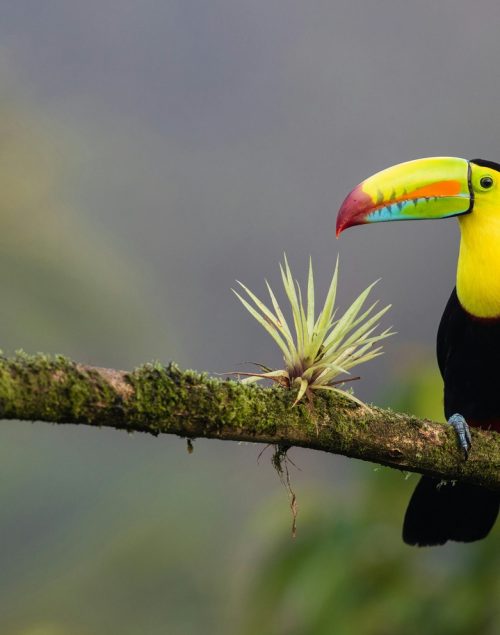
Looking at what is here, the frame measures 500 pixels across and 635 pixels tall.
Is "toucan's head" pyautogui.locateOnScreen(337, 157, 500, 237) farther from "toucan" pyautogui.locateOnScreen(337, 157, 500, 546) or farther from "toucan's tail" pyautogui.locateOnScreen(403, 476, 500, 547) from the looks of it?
"toucan's tail" pyautogui.locateOnScreen(403, 476, 500, 547)

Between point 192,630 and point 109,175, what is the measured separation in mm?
16489

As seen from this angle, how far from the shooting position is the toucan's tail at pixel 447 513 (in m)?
3.46

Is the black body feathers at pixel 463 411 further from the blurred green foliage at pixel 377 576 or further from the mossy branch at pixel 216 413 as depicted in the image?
the mossy branch at pixel 216 413

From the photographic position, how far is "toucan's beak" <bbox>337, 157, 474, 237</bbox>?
3562mm

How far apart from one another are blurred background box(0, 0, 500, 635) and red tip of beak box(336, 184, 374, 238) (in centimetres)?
→ 49

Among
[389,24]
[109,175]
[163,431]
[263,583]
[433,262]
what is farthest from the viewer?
[389,24]

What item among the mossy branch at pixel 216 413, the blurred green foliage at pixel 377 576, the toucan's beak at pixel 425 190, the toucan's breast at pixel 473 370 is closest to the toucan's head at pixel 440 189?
the toucan's beak at pixel 425 190

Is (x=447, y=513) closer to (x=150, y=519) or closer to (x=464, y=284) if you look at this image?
(x=464, y=284)

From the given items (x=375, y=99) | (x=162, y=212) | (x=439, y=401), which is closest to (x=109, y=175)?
(x=162, y=212)

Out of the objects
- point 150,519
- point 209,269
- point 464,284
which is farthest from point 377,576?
point 209,269

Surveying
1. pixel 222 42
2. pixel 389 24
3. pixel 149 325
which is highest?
pixel 389 24

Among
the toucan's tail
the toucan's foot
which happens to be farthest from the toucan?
the toucan's foot

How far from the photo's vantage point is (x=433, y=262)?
24.0 meters

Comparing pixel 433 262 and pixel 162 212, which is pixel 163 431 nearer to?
pixel 433 262
